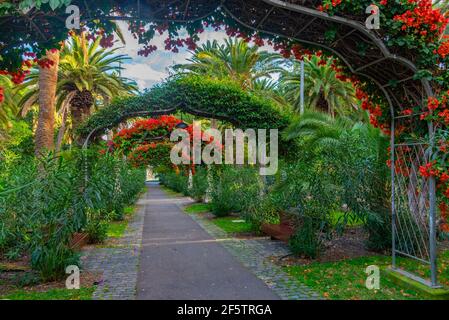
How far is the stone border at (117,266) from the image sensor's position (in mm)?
5477

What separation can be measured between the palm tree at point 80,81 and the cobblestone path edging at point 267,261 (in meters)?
9.69

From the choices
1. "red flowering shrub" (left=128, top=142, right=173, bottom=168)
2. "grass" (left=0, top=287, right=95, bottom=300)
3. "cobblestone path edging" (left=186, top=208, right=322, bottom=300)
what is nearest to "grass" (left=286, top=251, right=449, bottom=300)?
"cobblestone path edging" (left=186, top=208, right=322, bottom=300)

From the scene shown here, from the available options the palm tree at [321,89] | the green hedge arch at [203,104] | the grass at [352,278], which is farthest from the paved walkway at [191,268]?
the palm tree at [321,89]

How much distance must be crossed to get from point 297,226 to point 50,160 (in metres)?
4.51

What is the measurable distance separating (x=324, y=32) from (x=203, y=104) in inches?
238

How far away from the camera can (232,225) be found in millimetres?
12977

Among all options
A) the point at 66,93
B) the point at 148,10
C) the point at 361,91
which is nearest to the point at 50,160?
the point at 148,10

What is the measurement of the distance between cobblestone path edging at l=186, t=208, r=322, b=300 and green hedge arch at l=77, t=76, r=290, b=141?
130 inches

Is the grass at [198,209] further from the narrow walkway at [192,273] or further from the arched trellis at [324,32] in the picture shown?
the arched trellis at [324,32]

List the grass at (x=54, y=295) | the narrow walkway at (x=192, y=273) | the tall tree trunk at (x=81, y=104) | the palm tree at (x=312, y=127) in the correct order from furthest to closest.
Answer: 1. the tall tree trunk at (x=81, y=104)
2. the palm tree at (x=312, y=127)
3. the narrow walkway at (x=192, y=273)
4. the grass at (x=54, y=295)

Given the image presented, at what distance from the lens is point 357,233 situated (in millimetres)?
10320

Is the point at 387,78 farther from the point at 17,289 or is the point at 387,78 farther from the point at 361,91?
the point at 17,289

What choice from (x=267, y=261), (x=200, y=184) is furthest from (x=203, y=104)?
(x=200, y=184)

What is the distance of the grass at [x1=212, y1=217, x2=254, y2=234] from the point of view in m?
11.6
